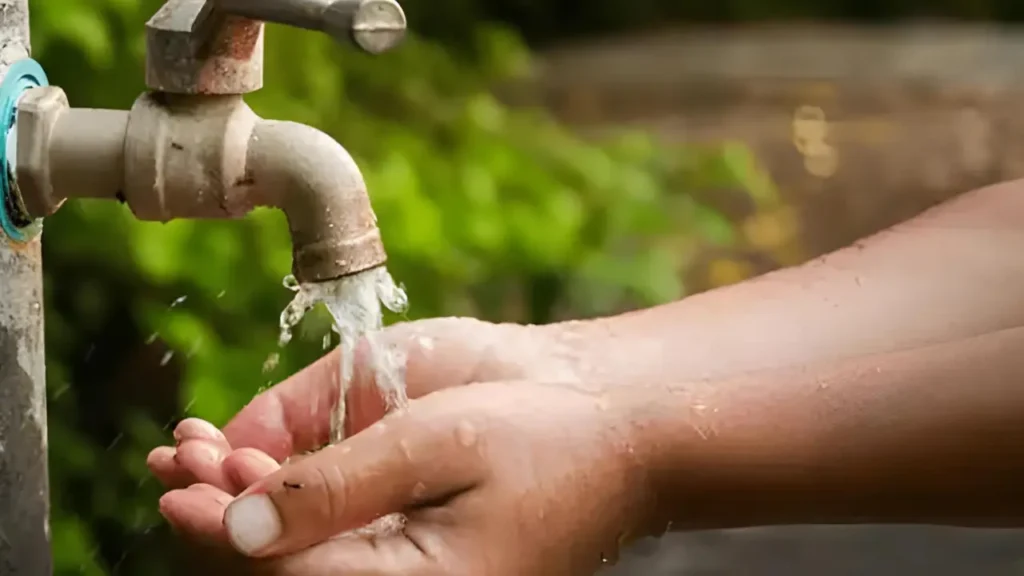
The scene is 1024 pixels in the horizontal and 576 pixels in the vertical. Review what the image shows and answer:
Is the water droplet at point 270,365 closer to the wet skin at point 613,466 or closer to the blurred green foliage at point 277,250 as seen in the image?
the blurred green foliage at point 277,250

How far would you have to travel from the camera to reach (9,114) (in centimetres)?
48

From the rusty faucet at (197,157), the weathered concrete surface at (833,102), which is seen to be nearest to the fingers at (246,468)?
the rusty faucet at (197,157)

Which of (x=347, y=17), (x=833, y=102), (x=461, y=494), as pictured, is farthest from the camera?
(x=833, y=102)

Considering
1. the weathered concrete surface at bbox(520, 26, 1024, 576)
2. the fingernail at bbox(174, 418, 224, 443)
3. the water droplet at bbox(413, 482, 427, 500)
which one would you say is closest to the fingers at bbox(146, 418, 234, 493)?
the fingernail at bbox(174, 418, 224, 443)

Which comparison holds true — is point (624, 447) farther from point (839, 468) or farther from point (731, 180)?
point (731, 180)

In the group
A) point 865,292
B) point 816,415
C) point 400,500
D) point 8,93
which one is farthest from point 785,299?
point 8,93

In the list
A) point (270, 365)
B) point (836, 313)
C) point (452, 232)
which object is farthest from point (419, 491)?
point (452, 232)

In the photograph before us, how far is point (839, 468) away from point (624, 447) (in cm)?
9

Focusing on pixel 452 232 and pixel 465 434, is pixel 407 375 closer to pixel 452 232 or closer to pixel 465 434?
pixel 465 434

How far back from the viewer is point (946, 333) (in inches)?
28.2

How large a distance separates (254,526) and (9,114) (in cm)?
18

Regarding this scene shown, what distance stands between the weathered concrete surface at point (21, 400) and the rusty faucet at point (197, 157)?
0.02m

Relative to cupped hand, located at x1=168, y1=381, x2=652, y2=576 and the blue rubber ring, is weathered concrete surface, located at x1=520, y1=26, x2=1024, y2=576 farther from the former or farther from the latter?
the blue rubber ring

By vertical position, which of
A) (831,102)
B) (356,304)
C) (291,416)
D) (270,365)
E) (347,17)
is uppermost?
(347,17)
